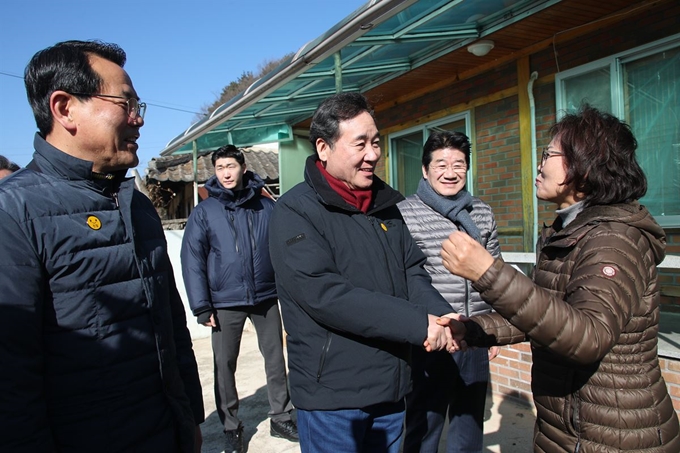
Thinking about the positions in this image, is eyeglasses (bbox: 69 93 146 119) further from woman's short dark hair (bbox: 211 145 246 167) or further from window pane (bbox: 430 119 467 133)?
window pane (bbox: 430 119 467 133)

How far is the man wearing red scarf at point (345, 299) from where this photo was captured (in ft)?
6.13

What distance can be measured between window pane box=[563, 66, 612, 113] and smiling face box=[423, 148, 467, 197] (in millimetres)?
2303

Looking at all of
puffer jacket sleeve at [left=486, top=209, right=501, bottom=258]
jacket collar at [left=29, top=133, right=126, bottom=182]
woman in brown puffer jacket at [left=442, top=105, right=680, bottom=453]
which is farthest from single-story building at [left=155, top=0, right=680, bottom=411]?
jacket collar at [left=29, top=133, right=126, bottom=182]

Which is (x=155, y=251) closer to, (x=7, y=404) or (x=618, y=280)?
(x=7, y=404)

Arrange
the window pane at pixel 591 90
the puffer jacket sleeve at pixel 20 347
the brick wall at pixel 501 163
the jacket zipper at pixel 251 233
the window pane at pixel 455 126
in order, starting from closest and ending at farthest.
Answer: the puffer jacket sleeve at pixel 20 347, the jacket zipper at pixel 251 233, the window pane at pixel 591 90, the brick wall at pixel 501 163, the window pane at pixel 455 126

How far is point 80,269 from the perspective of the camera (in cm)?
141

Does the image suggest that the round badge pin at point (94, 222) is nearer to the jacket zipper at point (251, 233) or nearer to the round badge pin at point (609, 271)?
the round badge pin at point (609, 271)

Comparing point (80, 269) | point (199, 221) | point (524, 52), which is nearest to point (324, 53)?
point (199, 221)

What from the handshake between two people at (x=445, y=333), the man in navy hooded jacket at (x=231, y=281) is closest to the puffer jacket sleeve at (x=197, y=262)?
the man in navy hooded jacket at (x=231, y=281)

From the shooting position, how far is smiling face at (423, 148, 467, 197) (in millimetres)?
3127

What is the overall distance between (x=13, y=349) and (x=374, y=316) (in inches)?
44.8

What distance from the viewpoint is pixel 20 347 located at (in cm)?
126

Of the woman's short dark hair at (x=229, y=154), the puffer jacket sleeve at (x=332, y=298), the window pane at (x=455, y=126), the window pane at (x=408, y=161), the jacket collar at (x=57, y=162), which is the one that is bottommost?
the puffer jacket sleeve at (x=332, y=298)

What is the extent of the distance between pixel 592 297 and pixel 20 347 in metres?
1.63
